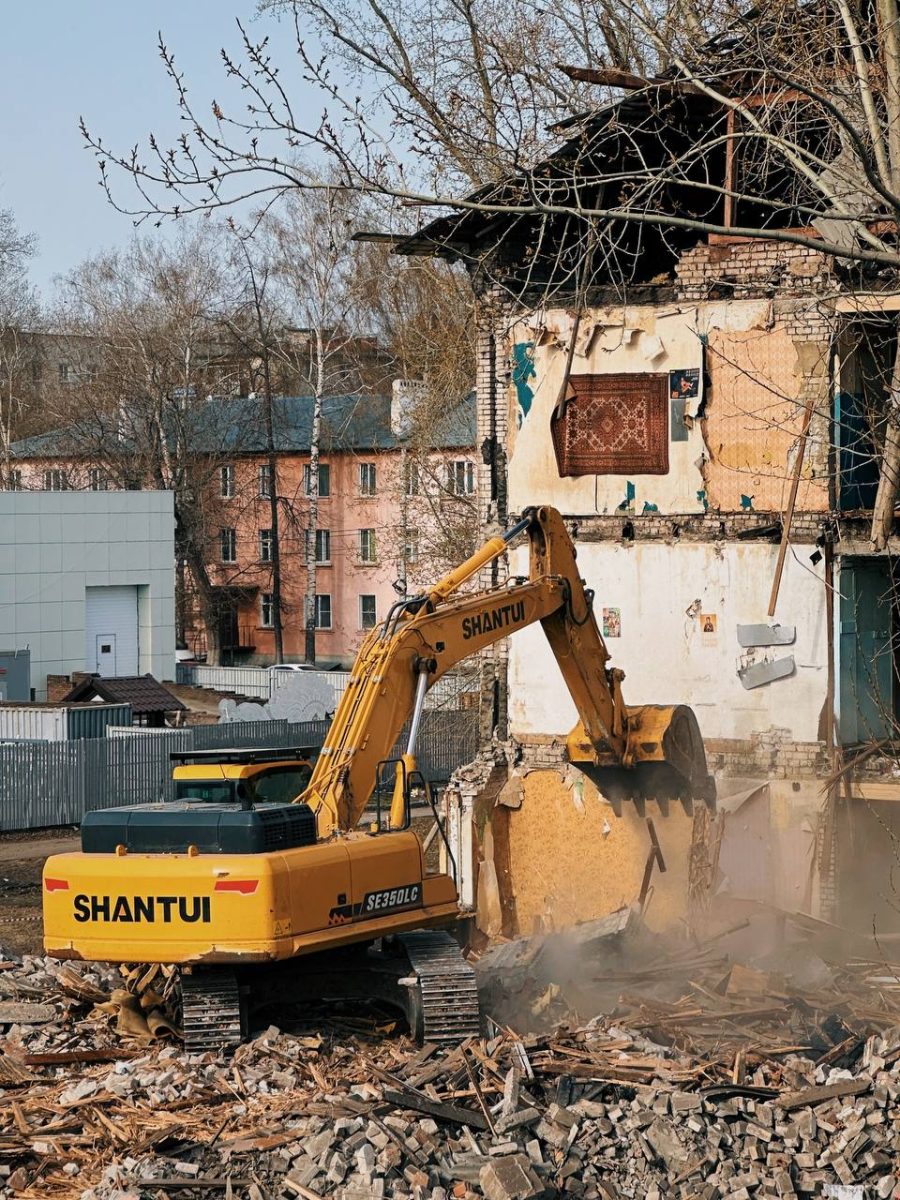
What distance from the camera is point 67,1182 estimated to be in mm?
10164

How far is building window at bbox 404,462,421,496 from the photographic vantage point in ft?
120

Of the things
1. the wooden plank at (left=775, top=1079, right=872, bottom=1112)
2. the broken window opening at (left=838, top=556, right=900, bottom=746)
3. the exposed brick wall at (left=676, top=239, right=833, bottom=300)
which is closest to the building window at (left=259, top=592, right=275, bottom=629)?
the exposed brick wall at (left=676, top=239, right=833, bottom=300)

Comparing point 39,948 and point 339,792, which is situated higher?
point 339,792

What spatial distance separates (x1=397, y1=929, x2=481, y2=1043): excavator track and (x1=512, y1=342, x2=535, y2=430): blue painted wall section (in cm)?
907

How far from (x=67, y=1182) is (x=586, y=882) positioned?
9.50m

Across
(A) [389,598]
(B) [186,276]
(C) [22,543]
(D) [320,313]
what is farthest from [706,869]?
(B) [186,276]

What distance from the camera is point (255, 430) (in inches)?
2315

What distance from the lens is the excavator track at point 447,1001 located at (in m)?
11.8

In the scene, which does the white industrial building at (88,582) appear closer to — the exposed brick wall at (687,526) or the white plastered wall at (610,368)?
the white plastered wall at (610,368)

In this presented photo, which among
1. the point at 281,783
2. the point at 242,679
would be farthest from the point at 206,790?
the point at 242,679

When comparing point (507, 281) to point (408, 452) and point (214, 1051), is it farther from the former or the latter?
point (408, 452)

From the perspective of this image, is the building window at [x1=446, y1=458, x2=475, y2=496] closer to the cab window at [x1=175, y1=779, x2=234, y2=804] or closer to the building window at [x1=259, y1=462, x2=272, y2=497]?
the building window at [x1=259, y1=462, x2=272, y2=497]

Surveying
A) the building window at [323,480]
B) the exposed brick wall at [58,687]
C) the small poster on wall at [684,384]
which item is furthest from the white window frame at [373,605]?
the small poster on wall at [684,384]

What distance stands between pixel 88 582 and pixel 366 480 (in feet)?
53.1
